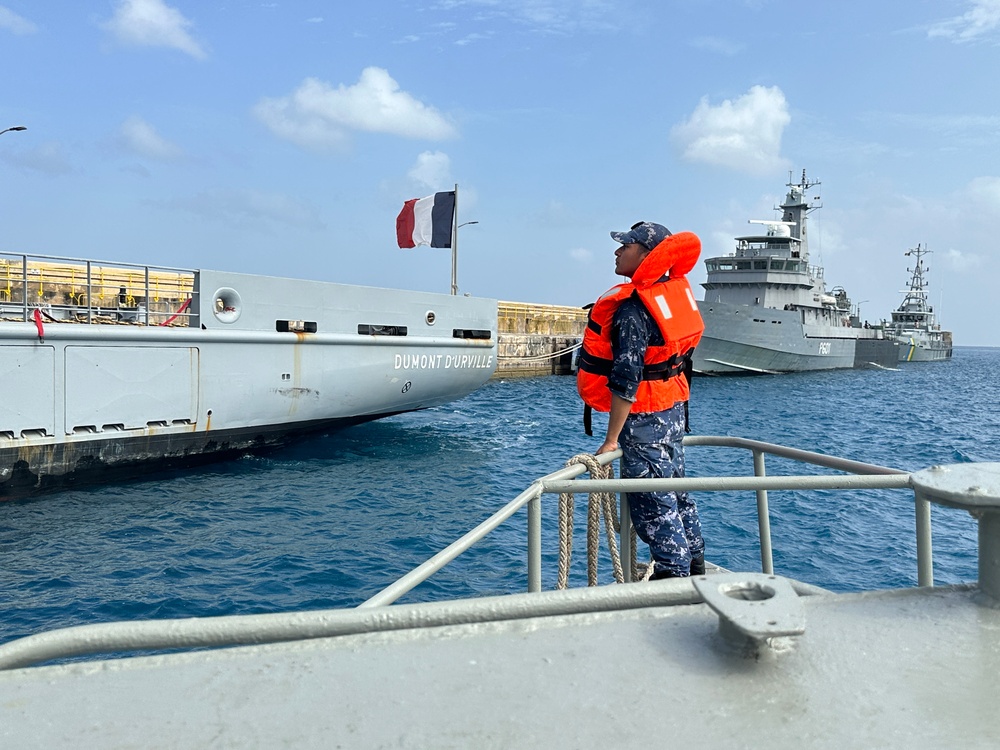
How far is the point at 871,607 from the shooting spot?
151 cm

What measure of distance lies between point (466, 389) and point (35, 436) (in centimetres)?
666

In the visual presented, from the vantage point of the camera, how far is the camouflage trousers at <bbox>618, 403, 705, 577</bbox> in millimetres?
3082

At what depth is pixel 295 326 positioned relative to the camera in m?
10.4

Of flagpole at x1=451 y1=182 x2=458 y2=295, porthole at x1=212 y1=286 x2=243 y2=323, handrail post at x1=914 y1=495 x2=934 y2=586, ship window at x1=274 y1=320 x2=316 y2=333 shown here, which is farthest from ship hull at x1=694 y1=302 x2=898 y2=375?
handrail post at x1=914 y1=495 x2=934 y2=586

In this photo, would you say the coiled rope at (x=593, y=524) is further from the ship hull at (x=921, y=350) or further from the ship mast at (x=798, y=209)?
the ship hull at (x=921, y=350)

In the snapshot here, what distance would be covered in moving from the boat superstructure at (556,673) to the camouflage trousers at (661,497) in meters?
1.58

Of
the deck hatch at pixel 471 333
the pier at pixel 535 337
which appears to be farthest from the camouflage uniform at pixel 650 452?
the pier at pixel 535 337

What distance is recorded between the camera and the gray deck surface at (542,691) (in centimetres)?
107

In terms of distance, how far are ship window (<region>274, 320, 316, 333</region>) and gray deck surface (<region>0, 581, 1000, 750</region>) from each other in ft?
30.7

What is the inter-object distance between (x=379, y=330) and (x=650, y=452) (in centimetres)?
864

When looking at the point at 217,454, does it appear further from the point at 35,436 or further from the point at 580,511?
the point at 580,511

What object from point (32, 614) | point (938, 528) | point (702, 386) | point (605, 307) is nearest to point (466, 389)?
point (938, 528)

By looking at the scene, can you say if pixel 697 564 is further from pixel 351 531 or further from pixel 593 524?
pixel 351 531

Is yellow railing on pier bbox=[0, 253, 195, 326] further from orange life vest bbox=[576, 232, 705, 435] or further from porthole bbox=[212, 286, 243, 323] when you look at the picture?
orange life vest bbox=[576, 232, 705, 435]
